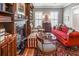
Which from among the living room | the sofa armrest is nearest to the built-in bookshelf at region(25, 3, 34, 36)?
the living room

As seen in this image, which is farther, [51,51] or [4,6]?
[51,51]

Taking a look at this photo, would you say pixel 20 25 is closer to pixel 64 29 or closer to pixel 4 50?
pixel 4 50

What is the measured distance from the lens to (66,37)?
225 centimetres

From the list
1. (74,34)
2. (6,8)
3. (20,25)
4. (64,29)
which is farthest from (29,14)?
(74,34)

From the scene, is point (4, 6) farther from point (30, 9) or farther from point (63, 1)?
point (63, 1)

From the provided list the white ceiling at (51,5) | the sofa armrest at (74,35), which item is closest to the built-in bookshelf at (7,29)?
the white ceiling at (51,5)

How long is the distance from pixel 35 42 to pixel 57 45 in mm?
→ 351

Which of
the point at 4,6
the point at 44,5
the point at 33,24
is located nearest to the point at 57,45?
the point at 33,24

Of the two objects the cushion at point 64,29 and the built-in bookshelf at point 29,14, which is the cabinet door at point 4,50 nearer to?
the built-in bookshelf at point 29,14

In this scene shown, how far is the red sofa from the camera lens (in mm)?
2232

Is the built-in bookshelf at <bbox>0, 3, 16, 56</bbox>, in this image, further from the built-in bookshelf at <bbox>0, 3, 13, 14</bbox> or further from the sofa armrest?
the sofa armrest

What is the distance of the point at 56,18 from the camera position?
7.32 ft

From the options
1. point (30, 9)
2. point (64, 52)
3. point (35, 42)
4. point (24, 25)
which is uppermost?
point (30, 9)

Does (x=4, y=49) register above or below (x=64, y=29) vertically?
below
